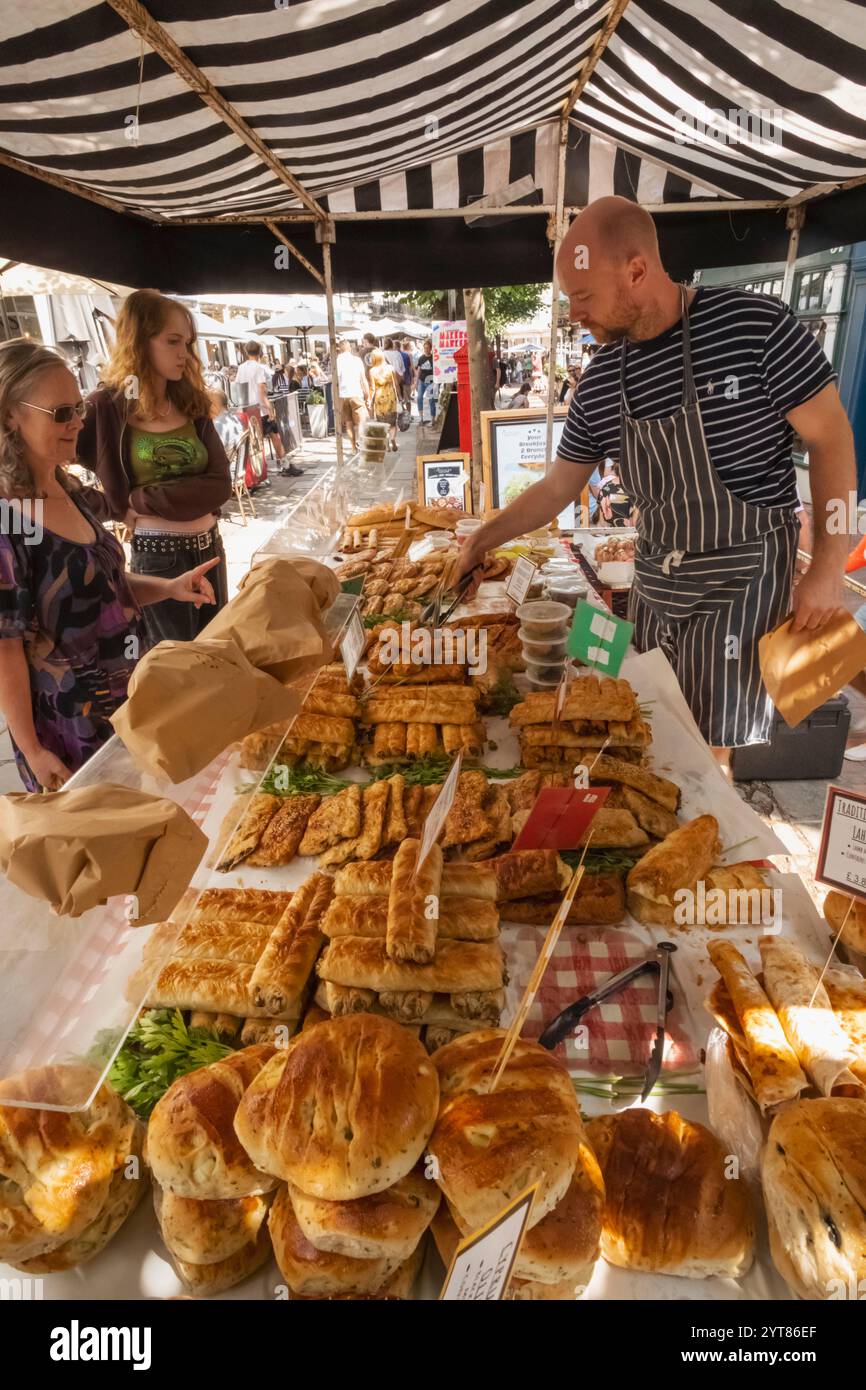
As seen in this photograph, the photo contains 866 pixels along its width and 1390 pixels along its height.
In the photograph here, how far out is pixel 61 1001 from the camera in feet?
4.31

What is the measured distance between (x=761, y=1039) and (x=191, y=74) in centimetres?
390

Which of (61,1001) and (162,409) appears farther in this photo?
(162,409)

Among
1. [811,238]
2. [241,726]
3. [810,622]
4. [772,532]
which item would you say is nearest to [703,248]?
[811,238]

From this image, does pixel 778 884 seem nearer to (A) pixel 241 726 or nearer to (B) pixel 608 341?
(A) pixel 241 726

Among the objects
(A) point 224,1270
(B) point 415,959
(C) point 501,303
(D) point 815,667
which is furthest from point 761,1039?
(C) point 501,303

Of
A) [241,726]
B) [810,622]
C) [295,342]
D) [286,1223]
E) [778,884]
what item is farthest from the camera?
[295,342]

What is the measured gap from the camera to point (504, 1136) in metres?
1.22

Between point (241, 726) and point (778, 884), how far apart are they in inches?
65.0

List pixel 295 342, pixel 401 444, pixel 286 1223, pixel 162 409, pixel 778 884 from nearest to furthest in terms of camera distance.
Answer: pixel 286 1223
pixel 778 884
pixel 162 409
pixel 401 444
pixel 295 342

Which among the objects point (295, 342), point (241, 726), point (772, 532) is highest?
point (295, 342)

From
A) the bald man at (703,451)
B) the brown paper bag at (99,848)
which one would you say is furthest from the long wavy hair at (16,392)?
the bald man at (703,451)

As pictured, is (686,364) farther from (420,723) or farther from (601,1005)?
(601,1005)

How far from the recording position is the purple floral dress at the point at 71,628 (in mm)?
2822

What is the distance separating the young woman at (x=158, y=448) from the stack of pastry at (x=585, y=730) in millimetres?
2598
